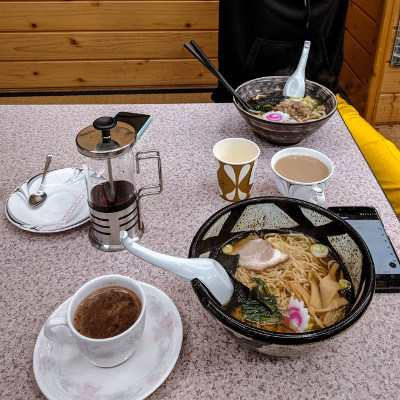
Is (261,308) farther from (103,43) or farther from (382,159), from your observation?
(103,43)

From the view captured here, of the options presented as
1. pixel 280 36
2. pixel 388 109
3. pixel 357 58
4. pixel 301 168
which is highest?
pixel 280 36

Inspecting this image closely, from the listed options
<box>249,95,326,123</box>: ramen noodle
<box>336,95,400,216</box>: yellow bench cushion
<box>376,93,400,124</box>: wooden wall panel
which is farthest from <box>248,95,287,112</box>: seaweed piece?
<box>376,93,400,124</box>: wooden wall panel

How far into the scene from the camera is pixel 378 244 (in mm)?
1034

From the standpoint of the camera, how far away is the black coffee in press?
0.77 meters

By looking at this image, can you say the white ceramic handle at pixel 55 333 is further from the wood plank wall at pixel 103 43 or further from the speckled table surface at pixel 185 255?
the wood plank wall at pixel 103 43

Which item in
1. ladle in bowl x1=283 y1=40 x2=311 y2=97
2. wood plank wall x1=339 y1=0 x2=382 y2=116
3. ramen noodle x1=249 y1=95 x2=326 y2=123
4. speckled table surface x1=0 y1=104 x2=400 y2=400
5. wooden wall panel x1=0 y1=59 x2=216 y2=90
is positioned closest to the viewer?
speckled table surface x1=0 y1=104 x2=400 y2=400

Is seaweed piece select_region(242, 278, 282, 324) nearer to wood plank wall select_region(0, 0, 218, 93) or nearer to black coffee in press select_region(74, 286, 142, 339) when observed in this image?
→ black coffee in press select_region(74, 286, 142, 339)

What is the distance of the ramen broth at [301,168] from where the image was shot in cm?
118

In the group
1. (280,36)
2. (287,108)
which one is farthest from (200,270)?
(280,36)

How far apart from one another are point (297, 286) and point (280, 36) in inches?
60.4

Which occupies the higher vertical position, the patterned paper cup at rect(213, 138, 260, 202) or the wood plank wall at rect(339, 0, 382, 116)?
the patterned paper cup at rect(213, 138, 260, 202)

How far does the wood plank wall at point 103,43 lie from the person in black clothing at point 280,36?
1374 mm

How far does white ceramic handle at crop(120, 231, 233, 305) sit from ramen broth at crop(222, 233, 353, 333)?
58 millimetres

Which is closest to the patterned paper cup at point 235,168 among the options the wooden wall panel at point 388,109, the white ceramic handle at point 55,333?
the white ceramic handle at point 55,333
